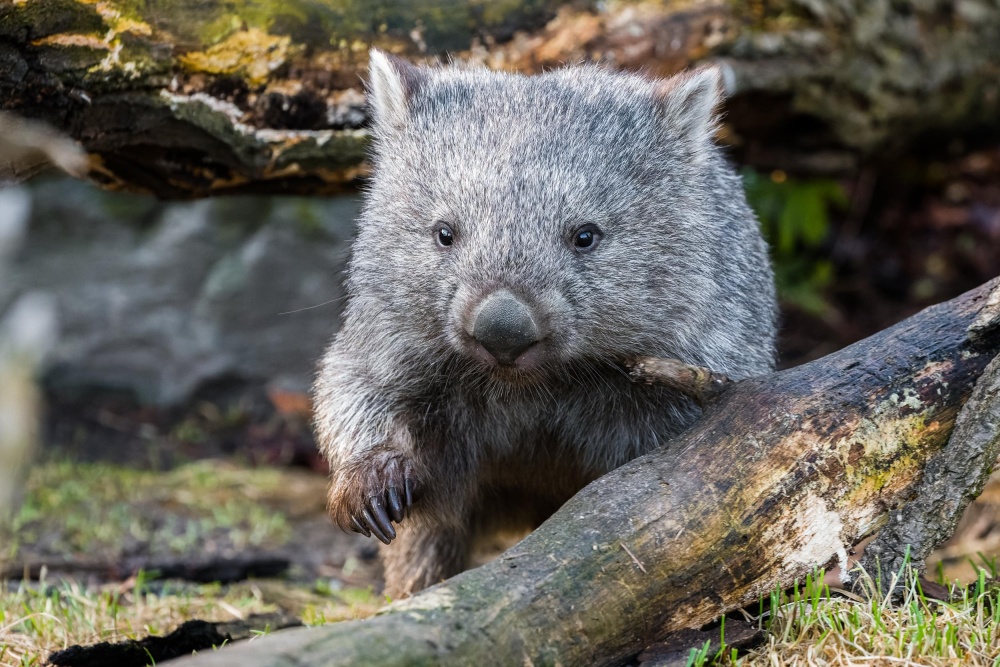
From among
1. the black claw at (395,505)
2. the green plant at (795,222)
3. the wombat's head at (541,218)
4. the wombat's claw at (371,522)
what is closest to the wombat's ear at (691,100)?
the wombat's head at (541,218)

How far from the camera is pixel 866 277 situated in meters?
10.5

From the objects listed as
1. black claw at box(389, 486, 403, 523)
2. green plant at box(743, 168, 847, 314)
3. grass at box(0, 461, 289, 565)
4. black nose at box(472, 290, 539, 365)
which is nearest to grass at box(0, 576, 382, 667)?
black claw at box(389, 486, 403, 523)

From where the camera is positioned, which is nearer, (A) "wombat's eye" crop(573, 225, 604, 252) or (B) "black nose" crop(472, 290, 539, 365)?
(B) "black nose" crop(472, 290, 539, 365)

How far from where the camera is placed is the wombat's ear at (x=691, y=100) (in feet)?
16.5

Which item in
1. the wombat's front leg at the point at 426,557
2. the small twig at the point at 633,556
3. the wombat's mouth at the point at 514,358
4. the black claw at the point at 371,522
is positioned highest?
the wombat's mouth at the point at 514,358

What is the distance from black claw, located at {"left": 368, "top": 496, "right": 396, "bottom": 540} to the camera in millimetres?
4684

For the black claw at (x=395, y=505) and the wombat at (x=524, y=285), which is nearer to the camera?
the wombat at (x=524, y=285)

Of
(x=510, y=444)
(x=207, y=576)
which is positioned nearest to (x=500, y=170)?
(x=510, y=444)

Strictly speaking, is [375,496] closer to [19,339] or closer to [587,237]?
[587,237]

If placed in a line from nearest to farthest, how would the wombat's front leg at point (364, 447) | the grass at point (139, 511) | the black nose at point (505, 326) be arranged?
the black nose at point (505, 326)
the wombat's front leg at point (364, 447)
the grass at point (139, 511)

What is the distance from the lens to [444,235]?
454 centimetres

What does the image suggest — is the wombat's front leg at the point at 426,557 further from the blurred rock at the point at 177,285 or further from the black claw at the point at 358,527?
the blurred rock at the point at 177,285

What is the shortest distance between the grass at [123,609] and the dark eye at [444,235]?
1.68m

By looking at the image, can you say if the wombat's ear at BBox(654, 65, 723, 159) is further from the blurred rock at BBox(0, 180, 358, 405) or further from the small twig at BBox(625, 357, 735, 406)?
the blurred rock at BBox(0, 180, 358, 405)
